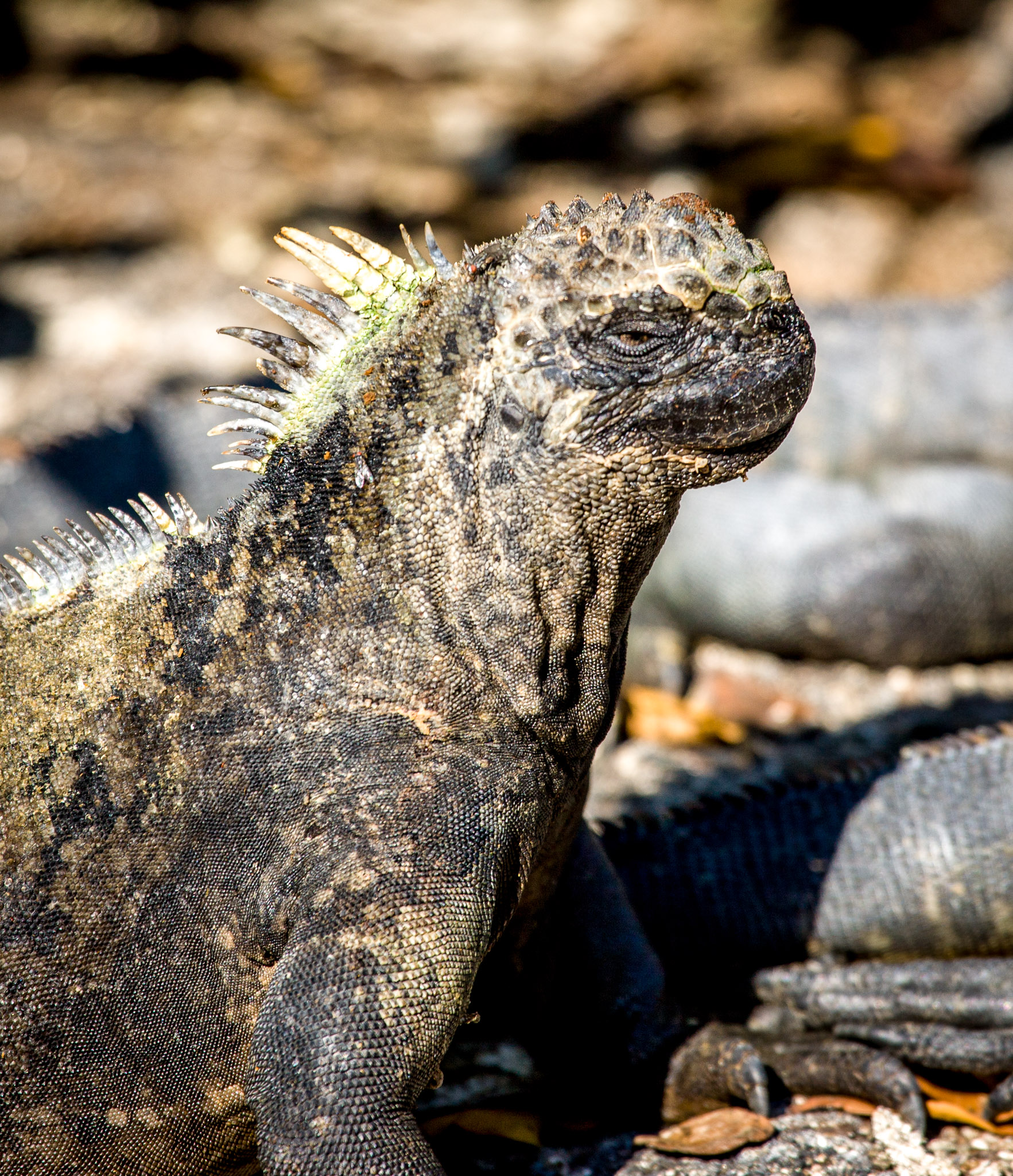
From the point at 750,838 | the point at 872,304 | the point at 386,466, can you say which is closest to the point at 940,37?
the point at 872,304

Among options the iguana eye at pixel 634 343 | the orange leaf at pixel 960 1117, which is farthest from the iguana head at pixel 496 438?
the orange leaf at pixel 960 1117

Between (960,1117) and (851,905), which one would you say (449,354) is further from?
(960,1117)

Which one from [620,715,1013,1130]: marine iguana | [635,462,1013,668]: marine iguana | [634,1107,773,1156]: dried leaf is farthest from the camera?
[635,462,1013,668]: marine iguana

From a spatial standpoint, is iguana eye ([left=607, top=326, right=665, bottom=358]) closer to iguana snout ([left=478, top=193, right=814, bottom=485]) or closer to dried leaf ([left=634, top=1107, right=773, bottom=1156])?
iguana snout ([left=478, top=193, right=814, bottom=485])

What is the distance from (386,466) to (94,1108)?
114cm

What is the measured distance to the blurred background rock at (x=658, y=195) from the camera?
494cm

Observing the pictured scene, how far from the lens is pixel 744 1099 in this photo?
2.33m

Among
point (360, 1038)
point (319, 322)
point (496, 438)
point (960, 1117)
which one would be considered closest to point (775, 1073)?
point (960, 1117)

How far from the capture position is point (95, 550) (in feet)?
6.69

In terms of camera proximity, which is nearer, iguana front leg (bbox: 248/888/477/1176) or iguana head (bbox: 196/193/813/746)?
iguana front leg (bbox: 248/888/477/1176)

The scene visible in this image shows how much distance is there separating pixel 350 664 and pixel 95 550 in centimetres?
51

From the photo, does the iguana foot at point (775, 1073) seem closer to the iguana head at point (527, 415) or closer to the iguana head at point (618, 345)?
the iguana head at point (527, 415)

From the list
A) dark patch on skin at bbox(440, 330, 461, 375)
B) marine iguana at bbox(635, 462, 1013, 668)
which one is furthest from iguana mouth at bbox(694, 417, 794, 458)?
marine iguana at bbox(635, 462, 1013, 668)

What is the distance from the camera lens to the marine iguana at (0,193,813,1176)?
180 cm
